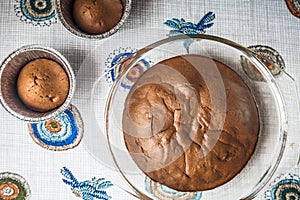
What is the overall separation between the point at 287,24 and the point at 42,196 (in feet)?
2.44

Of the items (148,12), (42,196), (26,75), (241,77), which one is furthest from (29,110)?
(241,77)

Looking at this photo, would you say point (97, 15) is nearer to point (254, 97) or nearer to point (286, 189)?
point (254, 97)

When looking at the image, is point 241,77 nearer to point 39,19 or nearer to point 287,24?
point 287,24

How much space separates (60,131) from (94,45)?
23 cm

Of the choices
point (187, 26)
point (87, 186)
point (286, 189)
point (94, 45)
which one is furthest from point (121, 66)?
point (286, 189)

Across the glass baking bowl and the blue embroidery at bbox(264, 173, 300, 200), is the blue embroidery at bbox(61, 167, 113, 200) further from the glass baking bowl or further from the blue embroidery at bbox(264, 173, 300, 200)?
the blue embroidery at bbox(264, 173, 300, 200)

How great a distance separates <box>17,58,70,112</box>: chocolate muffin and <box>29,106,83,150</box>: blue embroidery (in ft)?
0.18

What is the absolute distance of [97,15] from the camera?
1.28 meters

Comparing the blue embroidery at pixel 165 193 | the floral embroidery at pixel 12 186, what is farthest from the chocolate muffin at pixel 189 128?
the floral embroidery at pixel 12 186

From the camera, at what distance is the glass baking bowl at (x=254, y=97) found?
125cm

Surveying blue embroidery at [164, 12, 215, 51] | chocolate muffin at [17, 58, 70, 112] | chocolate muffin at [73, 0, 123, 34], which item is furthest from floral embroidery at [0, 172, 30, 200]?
blue embroidery at [164, 12, 215, 51]

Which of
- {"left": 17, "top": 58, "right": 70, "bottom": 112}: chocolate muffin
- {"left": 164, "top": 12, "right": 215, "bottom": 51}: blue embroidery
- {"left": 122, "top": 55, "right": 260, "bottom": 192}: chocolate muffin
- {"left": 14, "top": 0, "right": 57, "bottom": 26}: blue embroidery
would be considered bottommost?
{"left": 122, "top": 55, "right": 260, "bottom": 192}: chocolate muffin

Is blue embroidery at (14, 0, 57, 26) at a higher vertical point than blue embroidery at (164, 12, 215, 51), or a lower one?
higher

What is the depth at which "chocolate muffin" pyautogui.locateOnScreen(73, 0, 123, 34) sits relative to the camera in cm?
128
